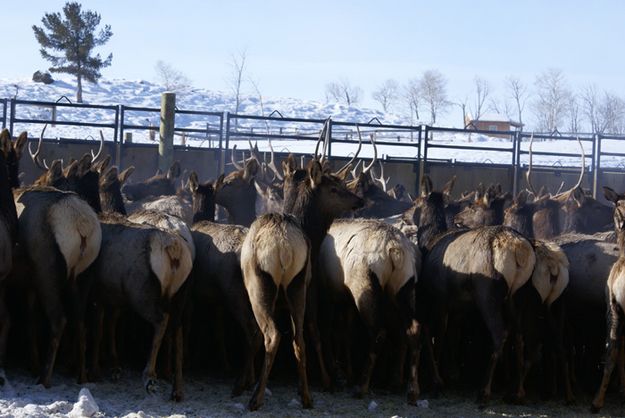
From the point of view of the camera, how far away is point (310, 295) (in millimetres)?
9438

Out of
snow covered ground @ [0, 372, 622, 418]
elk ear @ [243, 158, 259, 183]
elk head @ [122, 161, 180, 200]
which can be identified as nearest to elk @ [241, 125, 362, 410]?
snow covered ground @ [0, 372, 622, 418]

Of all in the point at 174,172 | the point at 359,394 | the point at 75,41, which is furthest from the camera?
the point at 75,41

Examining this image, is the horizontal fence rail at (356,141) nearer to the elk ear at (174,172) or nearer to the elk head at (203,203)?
the elk ear at (174,172)

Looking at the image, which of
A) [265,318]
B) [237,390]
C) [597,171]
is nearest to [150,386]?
[237,390]

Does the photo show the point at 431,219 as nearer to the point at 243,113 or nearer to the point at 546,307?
the point at 546,307

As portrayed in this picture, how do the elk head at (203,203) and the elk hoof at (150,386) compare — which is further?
the elk head at (203,203)

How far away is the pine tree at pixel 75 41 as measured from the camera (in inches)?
1917

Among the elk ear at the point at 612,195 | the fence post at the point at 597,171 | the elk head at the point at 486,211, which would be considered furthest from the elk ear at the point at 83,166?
the fence post at the point at 597,171

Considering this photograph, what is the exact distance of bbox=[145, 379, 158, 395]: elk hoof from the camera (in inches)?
332

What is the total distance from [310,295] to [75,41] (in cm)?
4305

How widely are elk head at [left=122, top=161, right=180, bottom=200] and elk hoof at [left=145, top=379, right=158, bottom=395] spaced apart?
8.76 metres

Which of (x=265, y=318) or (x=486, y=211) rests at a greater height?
(x=486, y=211)

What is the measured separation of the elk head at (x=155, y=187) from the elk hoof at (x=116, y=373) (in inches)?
314

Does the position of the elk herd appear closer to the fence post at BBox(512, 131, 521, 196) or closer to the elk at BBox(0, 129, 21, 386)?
the elk at BBox(0, 129, 21, 386)
